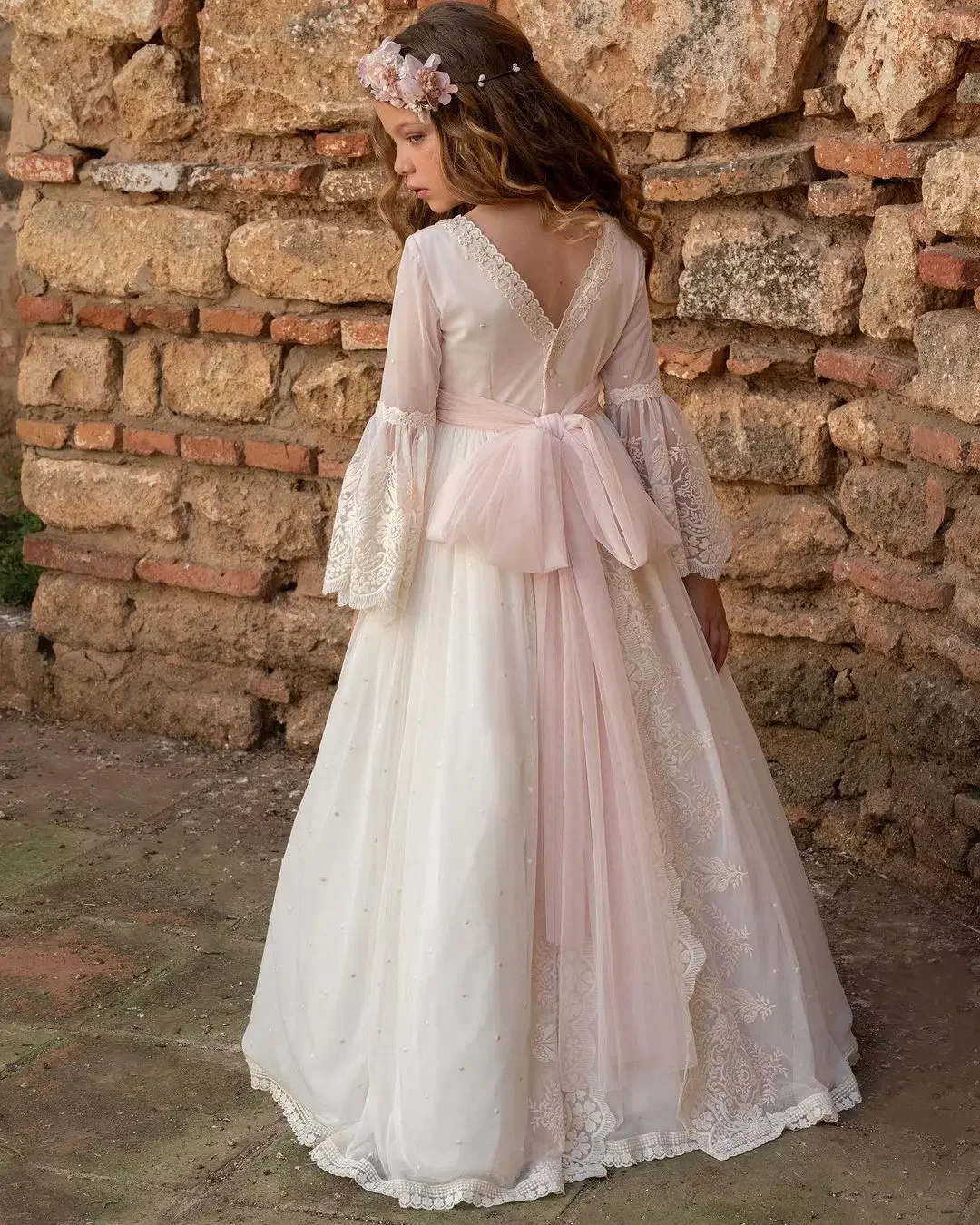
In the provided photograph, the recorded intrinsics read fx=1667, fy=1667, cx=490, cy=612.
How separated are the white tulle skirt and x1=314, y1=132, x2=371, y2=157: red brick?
1.61 m

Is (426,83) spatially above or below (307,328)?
above

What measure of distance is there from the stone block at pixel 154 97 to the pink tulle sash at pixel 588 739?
2.03 metres

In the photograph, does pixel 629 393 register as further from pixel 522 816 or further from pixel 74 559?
pixel 74 559

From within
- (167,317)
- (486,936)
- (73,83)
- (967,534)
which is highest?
(73,83)

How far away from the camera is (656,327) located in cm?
404

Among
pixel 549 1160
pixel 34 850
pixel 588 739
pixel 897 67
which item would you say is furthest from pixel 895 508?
pixel 34 850

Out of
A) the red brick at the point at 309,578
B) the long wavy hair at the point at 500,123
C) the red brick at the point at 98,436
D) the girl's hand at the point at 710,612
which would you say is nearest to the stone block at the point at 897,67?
the long wavy hair at the point at 500,123

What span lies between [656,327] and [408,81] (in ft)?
4.84

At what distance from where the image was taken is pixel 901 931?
368 centimetres

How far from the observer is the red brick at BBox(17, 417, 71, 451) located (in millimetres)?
4828

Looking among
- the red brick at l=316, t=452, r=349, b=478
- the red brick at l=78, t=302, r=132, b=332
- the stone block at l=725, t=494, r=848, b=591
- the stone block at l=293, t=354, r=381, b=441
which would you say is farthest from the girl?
the red brick at l=78, t=302, r=132, b=332

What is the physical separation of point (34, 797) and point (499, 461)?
7.13ft

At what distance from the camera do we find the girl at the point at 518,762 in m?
2.72

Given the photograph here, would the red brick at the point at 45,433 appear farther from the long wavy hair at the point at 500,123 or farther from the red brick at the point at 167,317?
the long wavy hair at the point at 500,123
